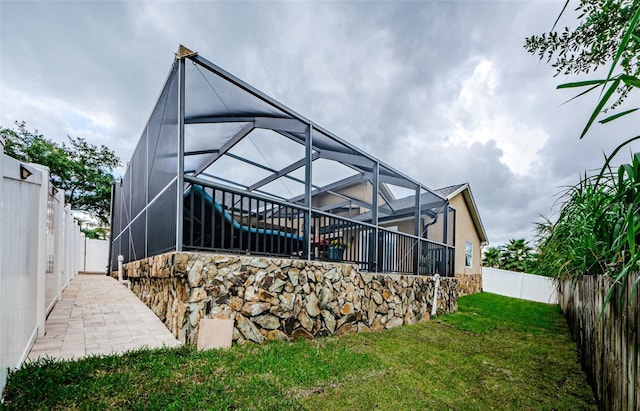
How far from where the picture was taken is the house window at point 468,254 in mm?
13862

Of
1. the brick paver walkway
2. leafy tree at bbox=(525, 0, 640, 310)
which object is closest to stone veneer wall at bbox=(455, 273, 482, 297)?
leafy tree at bbox=(525, 0, 640, 310)

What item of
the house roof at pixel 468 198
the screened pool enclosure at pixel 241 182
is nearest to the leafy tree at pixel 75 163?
the screened pool enclosure at pixel 241 182

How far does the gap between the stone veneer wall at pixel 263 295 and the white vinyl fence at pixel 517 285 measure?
1139 centimetres

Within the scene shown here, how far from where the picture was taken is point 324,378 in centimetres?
323

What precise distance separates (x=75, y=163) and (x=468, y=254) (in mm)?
20093

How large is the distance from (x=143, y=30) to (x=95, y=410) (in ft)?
27.5

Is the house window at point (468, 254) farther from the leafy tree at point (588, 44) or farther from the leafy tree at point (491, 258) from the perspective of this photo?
the leafy tree at point (588, 44)

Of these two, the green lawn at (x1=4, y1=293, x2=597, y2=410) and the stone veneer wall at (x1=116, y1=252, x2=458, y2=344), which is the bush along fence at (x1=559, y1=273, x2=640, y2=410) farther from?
the stone veneer wall at (x1=116, y1=252, x2=458, y2=344)

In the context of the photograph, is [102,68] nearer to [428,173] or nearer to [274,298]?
[274,298]

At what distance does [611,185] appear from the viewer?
244 cm

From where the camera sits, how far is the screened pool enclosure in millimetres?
4148

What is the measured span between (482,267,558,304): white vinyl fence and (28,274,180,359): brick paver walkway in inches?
610

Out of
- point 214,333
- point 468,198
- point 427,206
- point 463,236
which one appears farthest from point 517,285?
point 214,333

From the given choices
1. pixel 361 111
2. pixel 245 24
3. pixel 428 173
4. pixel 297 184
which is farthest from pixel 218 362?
pixel 428 173
